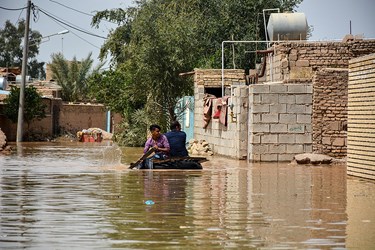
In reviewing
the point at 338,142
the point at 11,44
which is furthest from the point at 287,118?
the point at 11,44

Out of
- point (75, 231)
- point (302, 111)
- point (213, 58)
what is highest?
point (213, 58)

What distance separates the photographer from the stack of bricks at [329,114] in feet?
84.5

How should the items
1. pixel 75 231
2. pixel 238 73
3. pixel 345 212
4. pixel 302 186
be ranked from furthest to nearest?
pixel 238 73
pixel 302 186
pixel 345 212
pixel 75 231

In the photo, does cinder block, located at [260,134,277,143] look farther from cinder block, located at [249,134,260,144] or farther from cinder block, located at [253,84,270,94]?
cinder block, located at [253,84,270,94]

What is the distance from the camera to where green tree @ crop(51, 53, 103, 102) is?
6412 cm

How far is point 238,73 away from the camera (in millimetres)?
34281

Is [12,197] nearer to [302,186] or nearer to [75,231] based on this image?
[75,231]

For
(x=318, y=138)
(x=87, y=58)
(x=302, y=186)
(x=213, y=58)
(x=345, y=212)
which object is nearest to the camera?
(x=345, y=212)

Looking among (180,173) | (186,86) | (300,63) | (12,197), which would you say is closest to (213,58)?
(186,86)

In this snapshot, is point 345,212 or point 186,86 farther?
point 186,86

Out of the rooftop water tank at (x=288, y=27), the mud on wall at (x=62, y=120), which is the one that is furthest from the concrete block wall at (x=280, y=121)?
the mud on wall at (x=62, y=120)

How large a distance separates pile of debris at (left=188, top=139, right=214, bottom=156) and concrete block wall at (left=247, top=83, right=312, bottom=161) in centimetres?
543

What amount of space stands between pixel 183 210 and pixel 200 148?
19.6 m

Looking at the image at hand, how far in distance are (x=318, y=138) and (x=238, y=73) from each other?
878 centimetres
